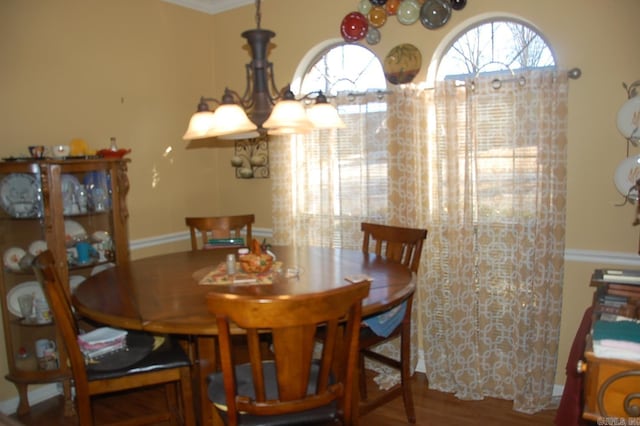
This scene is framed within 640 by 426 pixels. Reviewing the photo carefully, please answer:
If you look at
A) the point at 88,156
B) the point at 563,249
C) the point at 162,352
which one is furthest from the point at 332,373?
the point at 88,156

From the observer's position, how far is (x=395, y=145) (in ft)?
10.5

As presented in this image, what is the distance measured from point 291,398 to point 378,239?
145 centimetres

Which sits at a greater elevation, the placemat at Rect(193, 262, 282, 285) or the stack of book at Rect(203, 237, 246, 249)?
the stack of book at Rect(203, 237, 246, 249)

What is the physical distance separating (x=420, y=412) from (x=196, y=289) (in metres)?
1.50

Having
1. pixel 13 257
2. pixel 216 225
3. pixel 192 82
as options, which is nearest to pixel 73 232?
pixel 13 257

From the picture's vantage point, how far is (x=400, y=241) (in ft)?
9.22

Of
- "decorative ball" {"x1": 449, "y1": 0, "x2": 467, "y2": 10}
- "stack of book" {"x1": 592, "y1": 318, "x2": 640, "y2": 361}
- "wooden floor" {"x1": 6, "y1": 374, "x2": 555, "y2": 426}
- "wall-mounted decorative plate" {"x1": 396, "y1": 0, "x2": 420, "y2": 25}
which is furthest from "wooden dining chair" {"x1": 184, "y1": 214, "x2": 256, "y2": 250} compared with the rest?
"stack of book" {"x1": 592, "y1": 318, "x2": 640, "y2": 361}

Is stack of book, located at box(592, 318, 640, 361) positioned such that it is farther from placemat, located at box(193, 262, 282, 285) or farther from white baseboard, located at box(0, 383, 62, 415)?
white baseboard, located at box(0, 383, 62, 415)

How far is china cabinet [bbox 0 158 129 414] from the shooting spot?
2785mm

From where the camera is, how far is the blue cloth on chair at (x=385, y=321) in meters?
2.46

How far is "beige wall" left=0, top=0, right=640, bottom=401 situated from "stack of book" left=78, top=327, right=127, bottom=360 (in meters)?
1.12

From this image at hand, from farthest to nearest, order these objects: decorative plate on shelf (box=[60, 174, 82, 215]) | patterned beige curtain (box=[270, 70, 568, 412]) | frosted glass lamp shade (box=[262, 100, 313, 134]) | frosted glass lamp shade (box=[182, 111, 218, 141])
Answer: decorative plate on shelf (box=[60, 174, 82, 215]) → patterned beige curtain (box=[270, 70, 568, 412]) → frosted glass lamp shade (box=[182, 111, 218, 141]) → frosted glass lamp shade (box=[262, 100, 313, 134])

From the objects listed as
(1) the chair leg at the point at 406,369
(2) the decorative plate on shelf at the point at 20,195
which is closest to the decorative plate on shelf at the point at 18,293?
(2) the decorative plate on shelf at the point at 20,195

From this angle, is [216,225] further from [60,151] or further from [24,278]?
[24,278]
